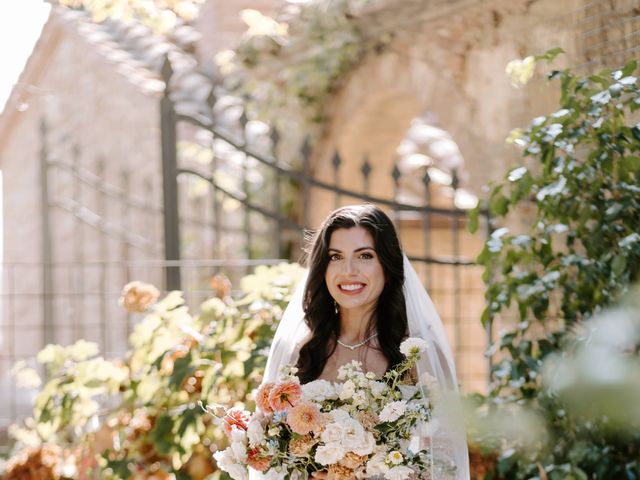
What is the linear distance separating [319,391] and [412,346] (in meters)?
0.26

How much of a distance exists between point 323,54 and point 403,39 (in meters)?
0.64

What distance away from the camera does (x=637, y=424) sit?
3.44 metres

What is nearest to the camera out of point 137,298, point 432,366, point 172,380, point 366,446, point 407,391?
point 366,446

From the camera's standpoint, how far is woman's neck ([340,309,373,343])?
10.8ft

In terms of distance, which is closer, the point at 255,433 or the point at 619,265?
the point at 255,433

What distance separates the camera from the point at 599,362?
313 cm

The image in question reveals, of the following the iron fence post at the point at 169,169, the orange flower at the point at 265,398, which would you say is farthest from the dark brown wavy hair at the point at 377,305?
the iron fence post at the point at 169,169

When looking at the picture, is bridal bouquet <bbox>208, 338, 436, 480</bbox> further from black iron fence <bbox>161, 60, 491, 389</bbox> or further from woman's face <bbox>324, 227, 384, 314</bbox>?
black iron fence <bbox>161, 60, 491, 389</bbox>

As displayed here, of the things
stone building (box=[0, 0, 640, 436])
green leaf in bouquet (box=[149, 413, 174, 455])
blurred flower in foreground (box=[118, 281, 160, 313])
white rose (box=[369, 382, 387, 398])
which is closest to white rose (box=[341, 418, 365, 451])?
white rose (box=[369, 382, 387, 398])

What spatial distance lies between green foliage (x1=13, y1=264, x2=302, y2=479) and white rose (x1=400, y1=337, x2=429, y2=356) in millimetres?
1187

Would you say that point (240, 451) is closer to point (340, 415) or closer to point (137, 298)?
point (340, 415)

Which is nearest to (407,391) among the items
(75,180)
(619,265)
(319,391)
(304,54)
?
(319,391)

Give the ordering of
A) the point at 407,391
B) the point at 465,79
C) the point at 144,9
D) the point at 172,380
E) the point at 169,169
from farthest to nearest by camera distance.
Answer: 1. the point at 144,9
2. the point at 465,79
3. the point at 169,169
4. the point at 172,380
5. the point at 407,391

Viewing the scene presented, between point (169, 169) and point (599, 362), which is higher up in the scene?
point (169, 169)
